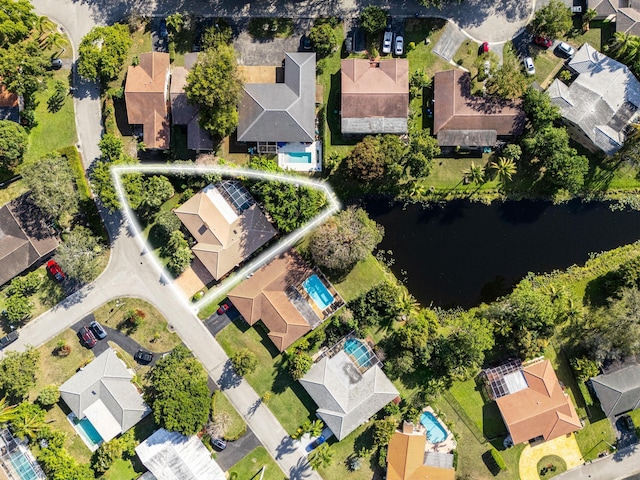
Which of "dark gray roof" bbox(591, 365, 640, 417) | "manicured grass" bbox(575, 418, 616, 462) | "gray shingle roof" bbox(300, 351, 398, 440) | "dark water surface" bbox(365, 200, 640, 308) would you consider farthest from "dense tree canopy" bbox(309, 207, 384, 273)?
"manicured grass" bbox(575, 418, 616, 462)

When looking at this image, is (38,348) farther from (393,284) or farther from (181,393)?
(393,284)

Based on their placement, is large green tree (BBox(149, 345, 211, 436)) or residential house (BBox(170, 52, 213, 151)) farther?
residential house (BBox(170, 52, 213, 151))

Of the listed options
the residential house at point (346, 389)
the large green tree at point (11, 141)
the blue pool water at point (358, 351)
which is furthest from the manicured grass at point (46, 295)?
the blue pool water at point (358, 351)

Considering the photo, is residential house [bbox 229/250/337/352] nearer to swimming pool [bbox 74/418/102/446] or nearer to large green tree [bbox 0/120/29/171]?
swimming pool [bbox 74/418/102/446]

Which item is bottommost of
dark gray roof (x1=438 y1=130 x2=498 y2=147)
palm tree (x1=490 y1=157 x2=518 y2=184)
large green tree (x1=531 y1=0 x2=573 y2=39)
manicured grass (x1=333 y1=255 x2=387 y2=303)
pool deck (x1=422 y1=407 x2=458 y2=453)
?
pool deck (x1=422 y1=407 x2=458 y2=453)

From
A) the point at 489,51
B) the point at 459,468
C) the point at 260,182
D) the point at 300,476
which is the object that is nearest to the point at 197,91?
the point at 260,182

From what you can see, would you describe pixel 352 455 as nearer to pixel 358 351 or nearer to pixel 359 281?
pixel 358 351
